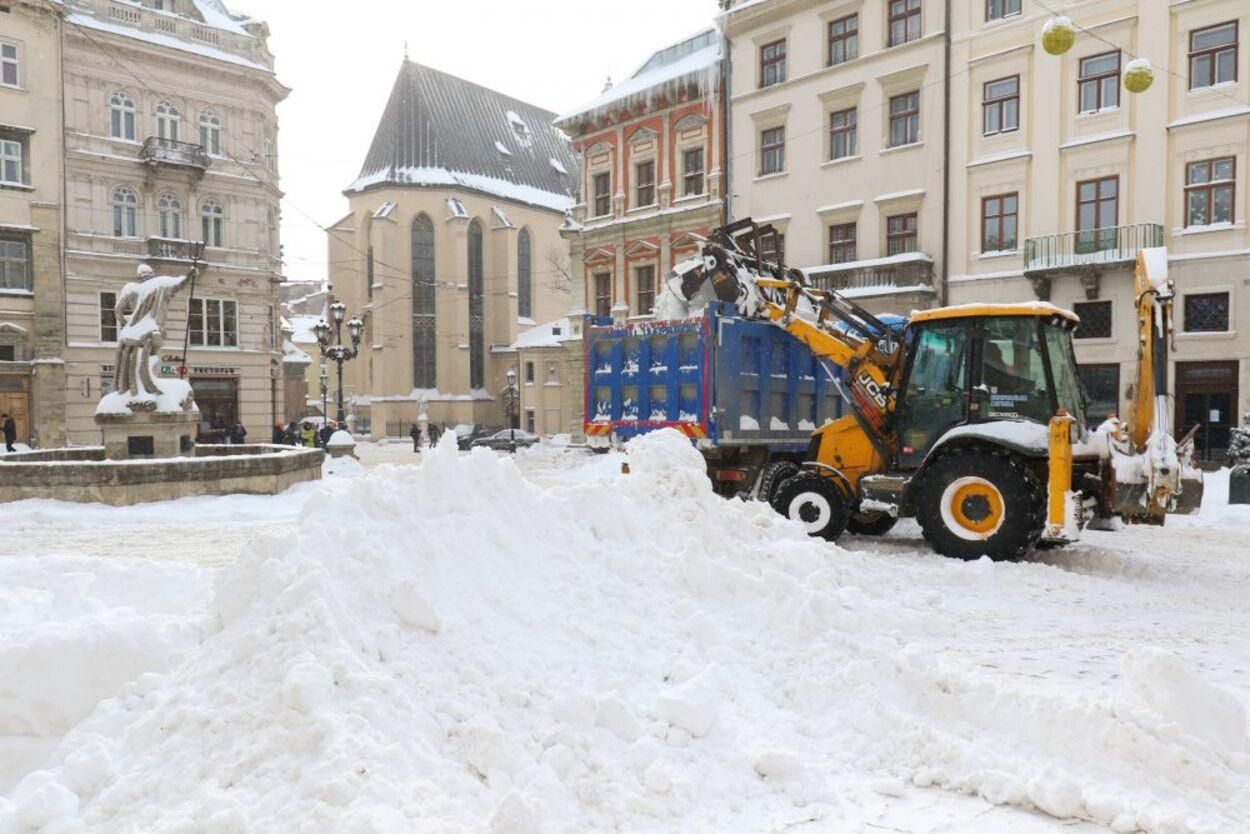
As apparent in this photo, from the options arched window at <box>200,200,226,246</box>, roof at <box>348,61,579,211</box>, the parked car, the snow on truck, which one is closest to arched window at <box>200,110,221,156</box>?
arched window at <box>200,200,226,246</box>

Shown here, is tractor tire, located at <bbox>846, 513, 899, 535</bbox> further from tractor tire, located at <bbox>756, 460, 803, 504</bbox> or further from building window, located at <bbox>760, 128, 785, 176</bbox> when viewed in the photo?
building window, located at <bbox>760, 128, 785, 176</bbox>

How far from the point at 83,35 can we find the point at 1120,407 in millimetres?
37098

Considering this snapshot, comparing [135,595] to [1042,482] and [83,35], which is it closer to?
[1042,482]

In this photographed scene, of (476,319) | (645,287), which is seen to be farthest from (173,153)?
(476,319)

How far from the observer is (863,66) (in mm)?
24469

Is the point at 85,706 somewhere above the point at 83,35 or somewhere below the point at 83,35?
below

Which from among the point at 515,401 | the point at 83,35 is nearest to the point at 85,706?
the point at 83,35

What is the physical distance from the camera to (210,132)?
34.3 m

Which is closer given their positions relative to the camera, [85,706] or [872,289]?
[85,706]

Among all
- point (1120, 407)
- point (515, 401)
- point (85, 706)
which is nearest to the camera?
point (85, 706)

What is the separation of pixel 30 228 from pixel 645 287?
22.4m

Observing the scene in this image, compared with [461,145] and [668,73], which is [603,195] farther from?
[461,145]

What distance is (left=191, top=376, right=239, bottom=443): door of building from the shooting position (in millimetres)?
32812

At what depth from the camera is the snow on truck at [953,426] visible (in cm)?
783
